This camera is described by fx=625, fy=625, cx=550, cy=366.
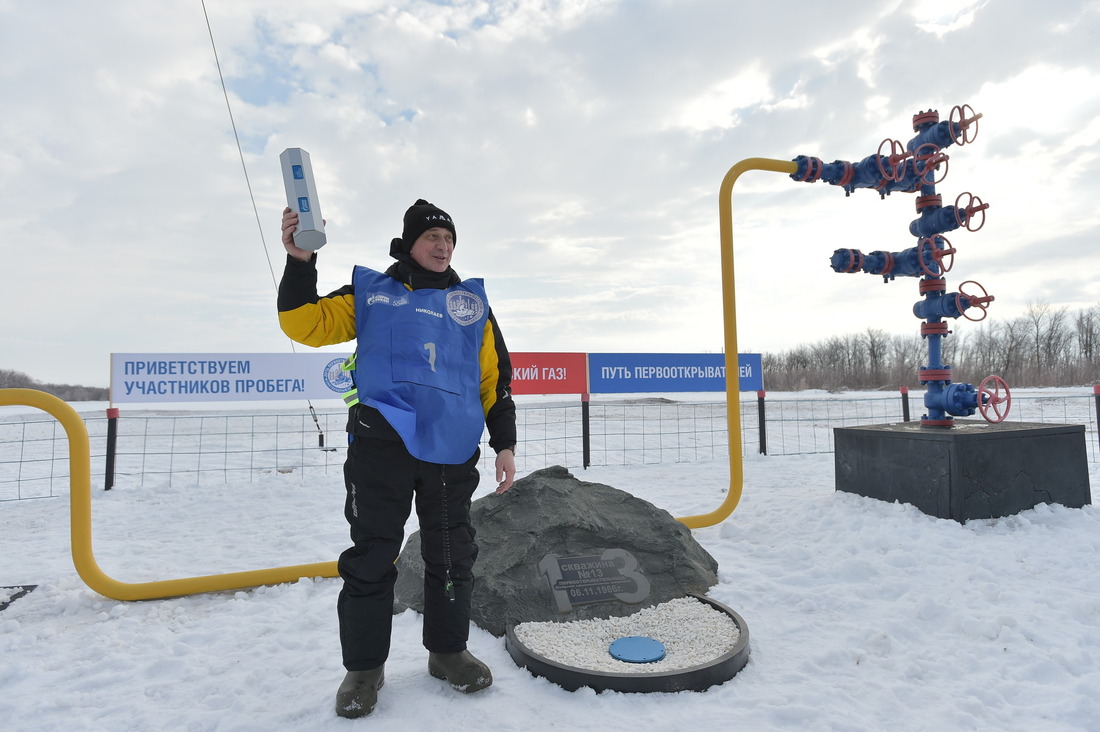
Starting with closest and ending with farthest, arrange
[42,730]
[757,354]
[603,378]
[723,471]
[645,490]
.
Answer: [42,730] → [645,490] → [723,471] → [603,378] → [757,354]

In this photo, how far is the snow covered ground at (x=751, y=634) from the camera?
2.22 metres

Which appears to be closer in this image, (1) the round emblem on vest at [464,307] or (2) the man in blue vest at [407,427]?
(2) the man in blue vest at [407,427]

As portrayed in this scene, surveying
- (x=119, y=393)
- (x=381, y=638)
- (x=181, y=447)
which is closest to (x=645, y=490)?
(x=381, y=638)

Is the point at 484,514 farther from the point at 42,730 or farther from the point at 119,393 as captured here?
the point at 119,393

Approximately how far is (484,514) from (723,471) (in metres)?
4.64

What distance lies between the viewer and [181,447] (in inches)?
473

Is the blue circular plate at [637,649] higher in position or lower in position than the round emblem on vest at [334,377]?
lower

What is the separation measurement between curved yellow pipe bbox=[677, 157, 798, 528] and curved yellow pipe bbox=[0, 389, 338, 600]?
341 centimetres

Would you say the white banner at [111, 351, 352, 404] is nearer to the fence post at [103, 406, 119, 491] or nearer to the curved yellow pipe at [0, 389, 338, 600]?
the fence post at [103, 406, 119, 491]

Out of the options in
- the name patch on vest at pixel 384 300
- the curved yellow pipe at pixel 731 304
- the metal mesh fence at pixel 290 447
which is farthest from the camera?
the metal mesh fence at pixel 290 447

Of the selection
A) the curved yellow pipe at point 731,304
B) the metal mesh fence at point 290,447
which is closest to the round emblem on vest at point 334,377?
the metal mesh fence at point 290,447

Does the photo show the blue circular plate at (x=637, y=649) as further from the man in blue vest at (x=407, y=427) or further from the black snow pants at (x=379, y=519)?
the black snow pants at (x=379, y=519)

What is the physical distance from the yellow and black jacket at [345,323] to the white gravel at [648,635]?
0.91 m

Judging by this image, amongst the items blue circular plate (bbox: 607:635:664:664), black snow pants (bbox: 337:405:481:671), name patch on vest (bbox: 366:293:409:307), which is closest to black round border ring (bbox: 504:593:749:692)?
blue circular plate (bbox: 607:635:664:664)
